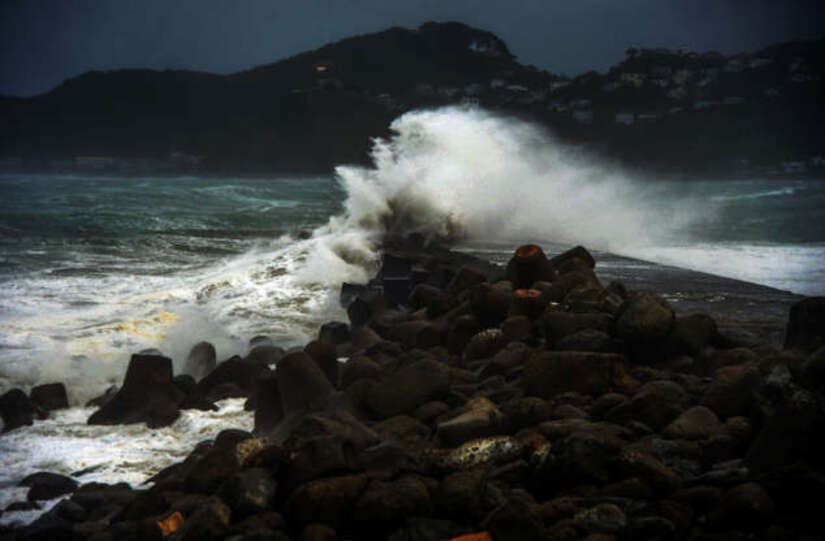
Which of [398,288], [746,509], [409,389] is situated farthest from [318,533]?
[398,288]

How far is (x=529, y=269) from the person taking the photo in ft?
22.4

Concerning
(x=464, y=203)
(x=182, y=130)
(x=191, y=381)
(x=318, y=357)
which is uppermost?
(x=182, y=130)

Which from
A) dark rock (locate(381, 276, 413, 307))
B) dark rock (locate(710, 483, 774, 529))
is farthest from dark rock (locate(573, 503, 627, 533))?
dark rock (locate(381, 276, 413, 307))

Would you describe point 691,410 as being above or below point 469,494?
above

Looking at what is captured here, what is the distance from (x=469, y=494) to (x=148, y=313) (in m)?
7.78

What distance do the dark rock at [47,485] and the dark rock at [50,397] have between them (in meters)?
1.84

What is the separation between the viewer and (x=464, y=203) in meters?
18.0

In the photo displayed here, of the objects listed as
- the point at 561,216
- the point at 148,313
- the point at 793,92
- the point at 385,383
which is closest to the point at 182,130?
the point at 793,92

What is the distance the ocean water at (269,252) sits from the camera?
256 inches

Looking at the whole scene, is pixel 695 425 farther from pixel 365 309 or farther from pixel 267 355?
pixel 365 309

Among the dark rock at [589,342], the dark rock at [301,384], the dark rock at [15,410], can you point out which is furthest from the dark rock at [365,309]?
the dark rock at [589,342]

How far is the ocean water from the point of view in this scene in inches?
256

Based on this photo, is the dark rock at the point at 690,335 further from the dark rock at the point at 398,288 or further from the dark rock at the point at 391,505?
the dark rock at the point at 398,288

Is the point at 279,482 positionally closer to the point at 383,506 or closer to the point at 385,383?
the point at 383,506
